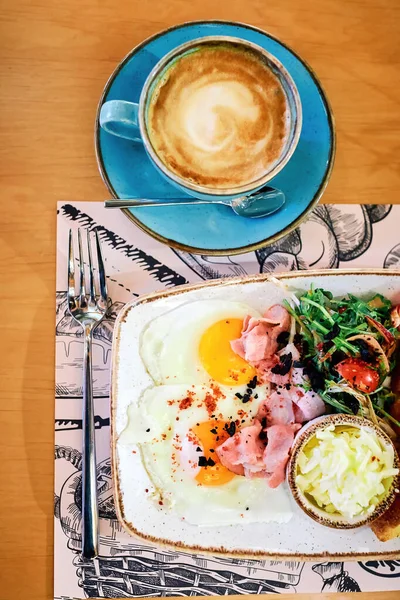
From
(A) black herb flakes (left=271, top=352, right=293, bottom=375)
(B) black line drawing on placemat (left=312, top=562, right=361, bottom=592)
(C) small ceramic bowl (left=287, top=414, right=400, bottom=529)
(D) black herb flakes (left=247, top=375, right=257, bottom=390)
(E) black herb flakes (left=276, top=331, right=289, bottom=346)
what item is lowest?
(B) black line drawing on placemat (left=312, top=562, right=361, bottom=592)

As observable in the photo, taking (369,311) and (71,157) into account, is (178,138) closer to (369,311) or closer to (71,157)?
(71,157)

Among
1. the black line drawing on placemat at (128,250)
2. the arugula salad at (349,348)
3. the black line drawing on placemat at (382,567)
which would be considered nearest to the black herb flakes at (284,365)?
the arugula salad at (349,348)

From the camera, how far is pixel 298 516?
4.76ft

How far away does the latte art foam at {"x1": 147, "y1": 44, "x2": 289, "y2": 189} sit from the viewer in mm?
1221

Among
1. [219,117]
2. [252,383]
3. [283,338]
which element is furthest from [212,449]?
[219,117]

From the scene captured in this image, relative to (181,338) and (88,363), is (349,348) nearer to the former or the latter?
(181,338)

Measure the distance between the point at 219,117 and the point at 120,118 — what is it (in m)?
0.20

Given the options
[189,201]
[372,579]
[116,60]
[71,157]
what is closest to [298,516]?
[372,579]

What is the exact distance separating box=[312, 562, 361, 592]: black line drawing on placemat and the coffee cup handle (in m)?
1.12

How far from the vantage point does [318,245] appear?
60.3 inches

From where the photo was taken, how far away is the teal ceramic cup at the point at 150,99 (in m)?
1.20

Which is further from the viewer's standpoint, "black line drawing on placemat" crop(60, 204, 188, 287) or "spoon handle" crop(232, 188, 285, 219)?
"black line drawing on placemat" crop(60, 204, 188, 287)

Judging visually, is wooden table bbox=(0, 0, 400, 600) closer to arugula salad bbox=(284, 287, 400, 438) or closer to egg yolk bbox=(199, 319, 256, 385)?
egg yolk bbox=(199, 319, 256, 385)

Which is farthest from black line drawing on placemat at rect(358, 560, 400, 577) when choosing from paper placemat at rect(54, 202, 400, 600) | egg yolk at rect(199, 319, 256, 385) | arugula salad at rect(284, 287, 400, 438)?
egg yolk at rect(199, 319, 256, 385)
